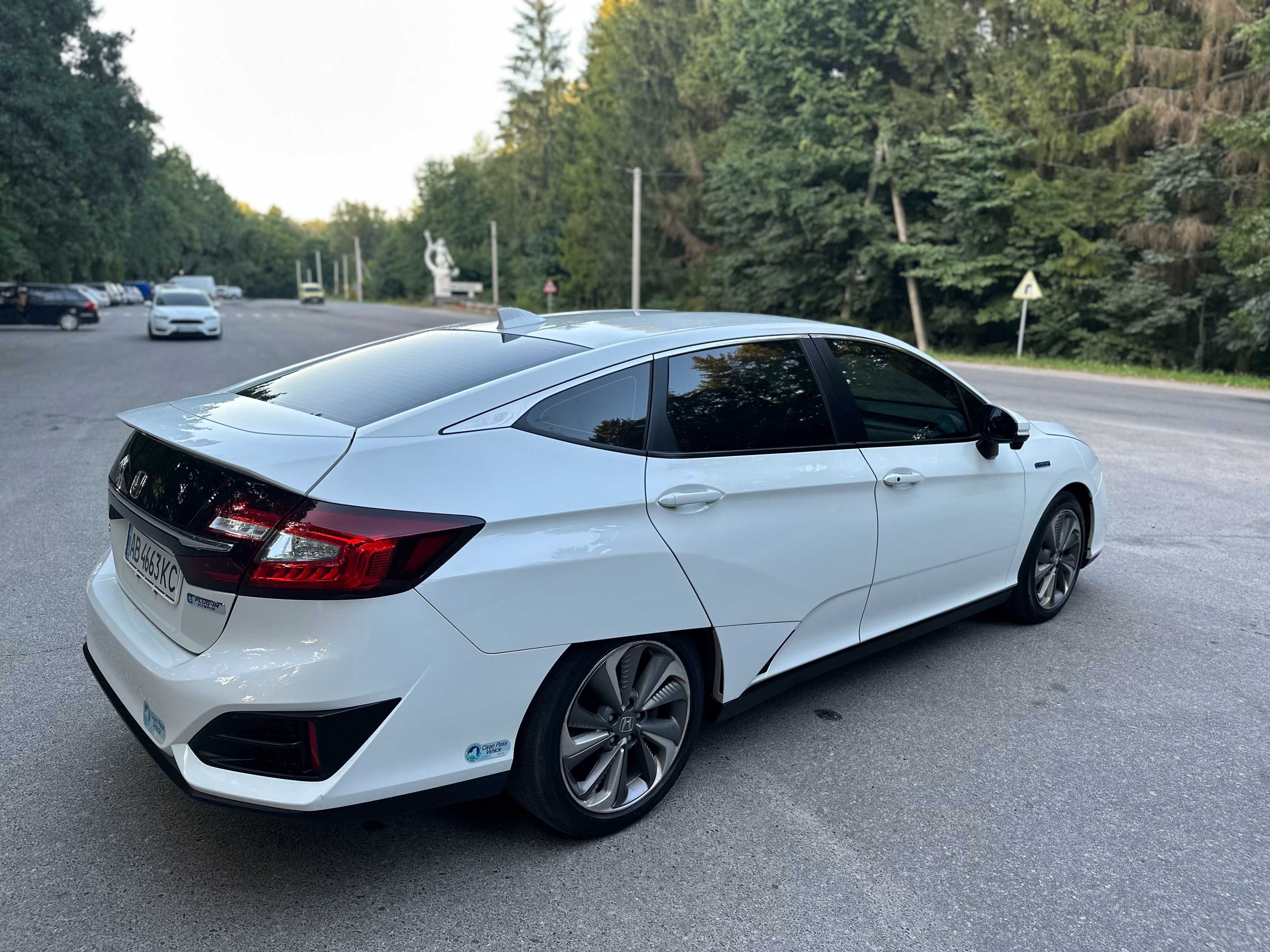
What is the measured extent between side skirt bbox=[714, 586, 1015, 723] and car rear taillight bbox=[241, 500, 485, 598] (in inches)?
54.6

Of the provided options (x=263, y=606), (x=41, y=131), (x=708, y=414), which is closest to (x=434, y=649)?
(x=263, y=606)

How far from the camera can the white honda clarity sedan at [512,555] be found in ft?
7.89

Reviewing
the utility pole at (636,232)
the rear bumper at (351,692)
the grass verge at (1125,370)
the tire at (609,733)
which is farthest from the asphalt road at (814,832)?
the utility pole at (636,232)

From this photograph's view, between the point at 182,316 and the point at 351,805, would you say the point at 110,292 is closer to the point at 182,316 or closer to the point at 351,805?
the point at 182,316

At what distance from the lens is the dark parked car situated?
32750 mm

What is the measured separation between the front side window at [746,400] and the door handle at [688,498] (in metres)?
0.15

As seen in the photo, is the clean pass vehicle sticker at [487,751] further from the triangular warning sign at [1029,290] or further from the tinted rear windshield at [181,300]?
the tinted rear windshield at [181,300]

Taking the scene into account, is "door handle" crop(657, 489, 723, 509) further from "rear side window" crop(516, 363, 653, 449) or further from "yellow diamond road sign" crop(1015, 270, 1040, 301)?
"yellow diamond road sign" crop(1015, 270, 1040, 301)

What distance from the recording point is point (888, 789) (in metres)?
3.25

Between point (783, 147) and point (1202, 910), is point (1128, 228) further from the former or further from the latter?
point (1202, 910)

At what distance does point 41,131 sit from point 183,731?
28615mm

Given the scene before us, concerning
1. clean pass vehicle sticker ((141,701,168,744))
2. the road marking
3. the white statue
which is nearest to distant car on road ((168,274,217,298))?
the white statue

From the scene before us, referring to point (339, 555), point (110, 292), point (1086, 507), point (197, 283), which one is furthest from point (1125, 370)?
point (197, 283)

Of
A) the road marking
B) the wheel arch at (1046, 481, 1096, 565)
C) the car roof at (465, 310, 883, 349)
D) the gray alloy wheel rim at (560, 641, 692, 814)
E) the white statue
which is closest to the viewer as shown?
the gray alloy wheel rim at (560, 641, 692, 814)
